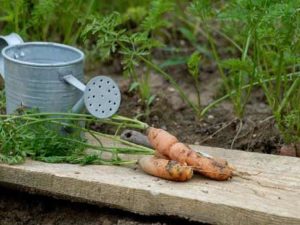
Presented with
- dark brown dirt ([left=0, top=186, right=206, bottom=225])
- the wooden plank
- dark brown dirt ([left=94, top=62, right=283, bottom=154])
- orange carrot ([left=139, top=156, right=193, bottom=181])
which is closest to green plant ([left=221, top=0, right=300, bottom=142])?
dark brown dirt ([left=94, top=62, right=283, bottom=154])

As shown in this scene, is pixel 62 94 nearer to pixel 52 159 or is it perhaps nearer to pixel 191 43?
pixel 52 159

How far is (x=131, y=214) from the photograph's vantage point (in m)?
2.55

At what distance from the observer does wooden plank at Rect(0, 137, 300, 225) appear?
7.72ft

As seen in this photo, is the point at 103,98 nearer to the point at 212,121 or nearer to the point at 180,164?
the point at 180,164

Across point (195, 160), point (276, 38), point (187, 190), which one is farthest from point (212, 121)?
point (187, 190)

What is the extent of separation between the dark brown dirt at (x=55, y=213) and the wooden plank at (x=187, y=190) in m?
0.06

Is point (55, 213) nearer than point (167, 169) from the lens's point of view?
No

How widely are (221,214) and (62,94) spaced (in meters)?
0.73

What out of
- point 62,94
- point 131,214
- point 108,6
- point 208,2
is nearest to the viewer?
point 131,214

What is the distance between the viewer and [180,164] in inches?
98.6

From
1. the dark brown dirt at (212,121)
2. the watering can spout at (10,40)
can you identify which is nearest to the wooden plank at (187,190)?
the dark brown dirt at (212,121)

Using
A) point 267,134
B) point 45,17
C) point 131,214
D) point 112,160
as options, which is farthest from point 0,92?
point 267,134

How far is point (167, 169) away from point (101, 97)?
321 millimetres

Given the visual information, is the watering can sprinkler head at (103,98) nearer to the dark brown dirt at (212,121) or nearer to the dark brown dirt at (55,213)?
the dark brown dirt at (55,213)
